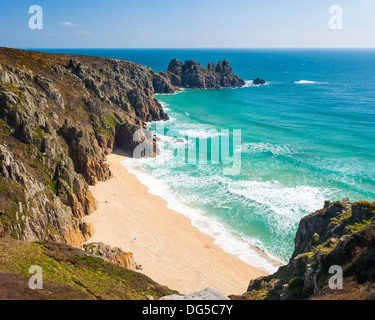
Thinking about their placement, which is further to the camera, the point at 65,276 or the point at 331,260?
the point at 65,276

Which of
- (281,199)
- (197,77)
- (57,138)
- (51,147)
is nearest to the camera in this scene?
(51,147)

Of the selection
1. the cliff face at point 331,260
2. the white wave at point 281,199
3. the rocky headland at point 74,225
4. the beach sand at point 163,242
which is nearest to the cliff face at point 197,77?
the rocky headland at point 74,225

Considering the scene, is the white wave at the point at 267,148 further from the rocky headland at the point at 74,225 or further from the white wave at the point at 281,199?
the rocky headland at the point at 74,225

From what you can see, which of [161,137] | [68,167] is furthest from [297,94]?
[68,167]

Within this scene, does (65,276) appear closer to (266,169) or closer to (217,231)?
(217,231)

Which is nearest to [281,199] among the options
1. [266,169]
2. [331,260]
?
[266,169]

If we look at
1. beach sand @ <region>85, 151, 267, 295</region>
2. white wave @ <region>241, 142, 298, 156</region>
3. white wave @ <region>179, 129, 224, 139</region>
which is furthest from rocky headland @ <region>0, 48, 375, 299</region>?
white wave @ <region>241, 142, 298, 156</region>
